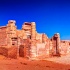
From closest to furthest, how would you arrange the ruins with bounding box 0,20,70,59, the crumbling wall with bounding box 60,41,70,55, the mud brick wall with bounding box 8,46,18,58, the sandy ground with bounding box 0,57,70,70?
the sandy ground with bounding box 0,57,70,70
the mud brick wall with bounding box 8,46,18,58
the ruins with bounding box 0,20,70,59
the crumbling wall with bounding box 60,41,70,55

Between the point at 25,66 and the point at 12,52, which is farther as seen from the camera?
the point at 12,52

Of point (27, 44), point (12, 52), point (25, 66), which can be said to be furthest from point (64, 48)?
point (25, 66)

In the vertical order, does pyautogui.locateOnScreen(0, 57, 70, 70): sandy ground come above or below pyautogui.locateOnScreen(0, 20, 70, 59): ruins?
below

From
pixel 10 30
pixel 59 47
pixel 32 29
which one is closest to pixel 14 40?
pixel 10 30

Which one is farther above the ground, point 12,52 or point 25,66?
point 12,52

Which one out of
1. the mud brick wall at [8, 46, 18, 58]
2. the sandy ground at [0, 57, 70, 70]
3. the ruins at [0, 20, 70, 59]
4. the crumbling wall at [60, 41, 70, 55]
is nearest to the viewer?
the sandy ground at [0, 57, 70, 70]

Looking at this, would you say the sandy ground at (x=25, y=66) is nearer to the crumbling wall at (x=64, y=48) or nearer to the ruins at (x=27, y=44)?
the ruins at (x=27, y=44)

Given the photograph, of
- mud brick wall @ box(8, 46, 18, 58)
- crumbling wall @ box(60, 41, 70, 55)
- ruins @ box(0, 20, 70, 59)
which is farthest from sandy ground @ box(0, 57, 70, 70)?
crumbling wall @ box(60, 41, 70, 55)

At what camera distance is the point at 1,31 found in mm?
36906

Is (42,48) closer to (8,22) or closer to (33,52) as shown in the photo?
(33,52)

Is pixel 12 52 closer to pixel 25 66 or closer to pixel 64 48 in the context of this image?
pixel 25 66

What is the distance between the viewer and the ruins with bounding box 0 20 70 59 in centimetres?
3045

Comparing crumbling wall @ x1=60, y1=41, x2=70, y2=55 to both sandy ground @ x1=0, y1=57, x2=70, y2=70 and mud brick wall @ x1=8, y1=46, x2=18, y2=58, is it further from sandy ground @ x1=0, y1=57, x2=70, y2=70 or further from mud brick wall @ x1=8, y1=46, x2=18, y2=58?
sandy ground @ x1=0, y1=57, x2=70, y2=70

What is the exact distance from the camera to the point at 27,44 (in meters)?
31.2
